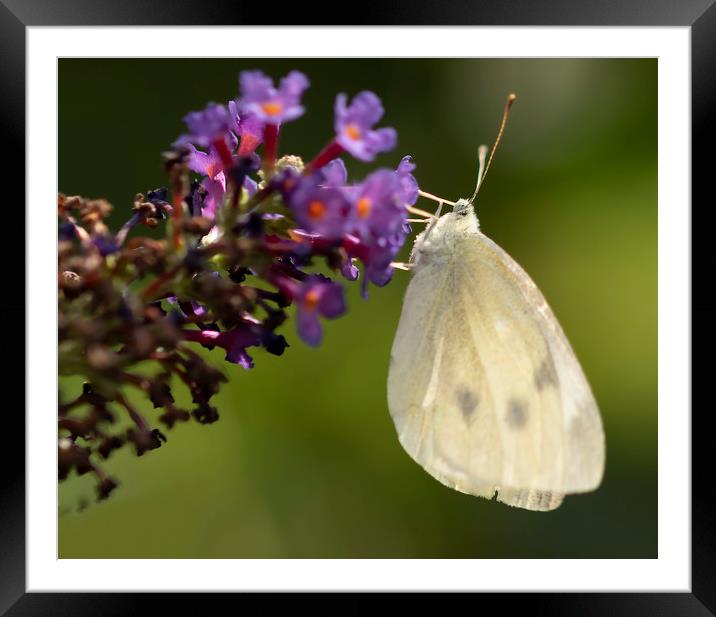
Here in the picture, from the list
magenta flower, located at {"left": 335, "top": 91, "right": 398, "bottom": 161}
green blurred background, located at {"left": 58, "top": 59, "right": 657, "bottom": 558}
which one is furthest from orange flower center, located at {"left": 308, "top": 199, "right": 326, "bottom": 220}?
green blurred background, located at {"left": 58, "top": 59, "right": 657, "bottom": 558}

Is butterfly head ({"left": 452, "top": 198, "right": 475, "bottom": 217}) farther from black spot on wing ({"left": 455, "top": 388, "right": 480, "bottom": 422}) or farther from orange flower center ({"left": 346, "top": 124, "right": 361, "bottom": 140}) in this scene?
orange flower center ({"left": 346, "top": 124, "right": 361, "bottom": 140})

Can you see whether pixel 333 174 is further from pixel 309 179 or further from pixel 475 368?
pixel 475 368

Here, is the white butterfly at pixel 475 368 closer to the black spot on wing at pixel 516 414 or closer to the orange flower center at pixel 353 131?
the black spot on wing at pixel 516 414

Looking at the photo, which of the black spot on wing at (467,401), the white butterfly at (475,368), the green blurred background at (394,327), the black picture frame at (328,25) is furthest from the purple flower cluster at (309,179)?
the green blurred background at (394,327)

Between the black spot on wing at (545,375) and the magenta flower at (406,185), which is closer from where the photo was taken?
the magenta flower at (406,185)

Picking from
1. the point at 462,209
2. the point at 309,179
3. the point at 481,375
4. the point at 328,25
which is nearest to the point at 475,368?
the point at 481,375

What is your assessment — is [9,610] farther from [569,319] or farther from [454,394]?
[569,319]

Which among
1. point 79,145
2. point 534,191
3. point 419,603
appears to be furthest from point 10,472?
point 534,191
